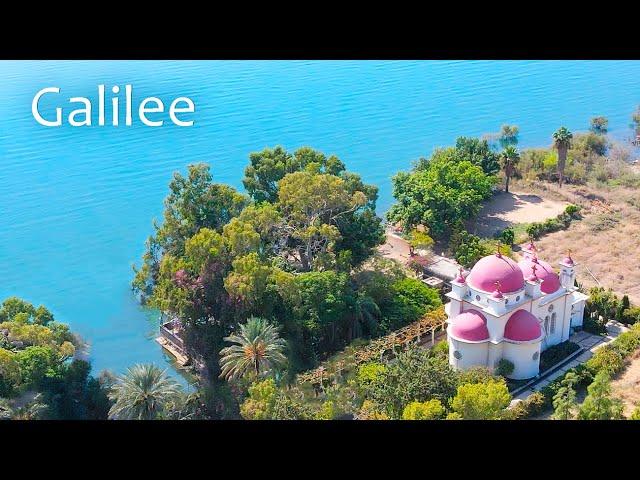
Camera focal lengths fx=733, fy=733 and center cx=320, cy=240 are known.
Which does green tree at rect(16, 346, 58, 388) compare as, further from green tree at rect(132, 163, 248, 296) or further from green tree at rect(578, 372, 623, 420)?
green tree at rect(578, 372, 623, 420)

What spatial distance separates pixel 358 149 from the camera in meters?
48.6

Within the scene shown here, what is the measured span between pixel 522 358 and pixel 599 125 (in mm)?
33678

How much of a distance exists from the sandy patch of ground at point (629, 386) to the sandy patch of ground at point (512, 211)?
43.8 ft

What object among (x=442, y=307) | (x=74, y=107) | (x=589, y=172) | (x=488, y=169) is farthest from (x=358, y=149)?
(x=442, y=307)

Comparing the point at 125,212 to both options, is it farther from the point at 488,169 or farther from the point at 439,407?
the point at 439,407

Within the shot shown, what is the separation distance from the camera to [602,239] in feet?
123

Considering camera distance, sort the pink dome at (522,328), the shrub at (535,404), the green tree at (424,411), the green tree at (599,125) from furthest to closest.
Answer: the green tree at (599,125) → the pink dome at (522,328) → the shrub at (535,404) → the green tree at (424,411)

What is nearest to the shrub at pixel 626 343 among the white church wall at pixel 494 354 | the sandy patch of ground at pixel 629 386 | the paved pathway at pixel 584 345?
the sandy patch of ground at pixel 629 386

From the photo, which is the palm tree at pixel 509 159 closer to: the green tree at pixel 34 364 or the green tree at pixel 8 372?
the green tree at pixel 34 364

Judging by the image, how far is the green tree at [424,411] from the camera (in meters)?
21.5

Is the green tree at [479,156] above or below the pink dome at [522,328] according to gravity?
above

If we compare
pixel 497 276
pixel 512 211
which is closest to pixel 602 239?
pixel 512 211

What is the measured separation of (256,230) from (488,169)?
58.5ft

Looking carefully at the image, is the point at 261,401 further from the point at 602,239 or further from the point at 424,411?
the point at 602,239
